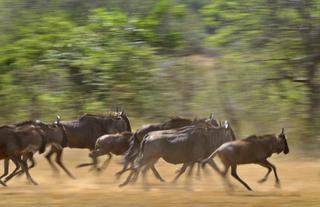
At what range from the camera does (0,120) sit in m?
21.0

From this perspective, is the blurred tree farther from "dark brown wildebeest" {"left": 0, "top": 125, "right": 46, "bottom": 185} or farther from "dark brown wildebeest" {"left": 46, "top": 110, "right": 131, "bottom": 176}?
"dark brown wildebeest" {"left": 0, "top": 125, "right": 46, "bottom": 185}

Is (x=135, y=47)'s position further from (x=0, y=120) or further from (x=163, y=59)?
(x=0, y=120)

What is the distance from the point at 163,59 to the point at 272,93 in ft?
15.2

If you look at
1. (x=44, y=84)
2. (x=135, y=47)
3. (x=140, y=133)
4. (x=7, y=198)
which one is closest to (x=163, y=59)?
(x=135, y=47)

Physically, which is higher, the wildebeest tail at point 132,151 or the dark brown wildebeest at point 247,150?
the dark brown wildebeest at point 247,150

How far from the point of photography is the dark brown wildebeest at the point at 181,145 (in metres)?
11.4

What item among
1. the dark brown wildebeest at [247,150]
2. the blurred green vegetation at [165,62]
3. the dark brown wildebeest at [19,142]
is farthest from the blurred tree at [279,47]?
the dark brown wildebeest at [19,142]

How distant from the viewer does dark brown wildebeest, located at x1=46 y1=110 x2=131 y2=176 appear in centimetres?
1477

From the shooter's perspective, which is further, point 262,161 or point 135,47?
point 135,47

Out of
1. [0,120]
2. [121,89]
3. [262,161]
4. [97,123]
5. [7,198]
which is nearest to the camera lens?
[7,198]

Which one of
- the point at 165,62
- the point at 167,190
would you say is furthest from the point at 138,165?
the point at 165,62

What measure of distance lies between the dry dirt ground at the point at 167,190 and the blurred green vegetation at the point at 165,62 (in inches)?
87.7

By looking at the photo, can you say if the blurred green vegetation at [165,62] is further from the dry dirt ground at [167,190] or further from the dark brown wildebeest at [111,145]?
the dark brown wildebeest at [111,145]

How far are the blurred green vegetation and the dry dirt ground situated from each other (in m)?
2.23
